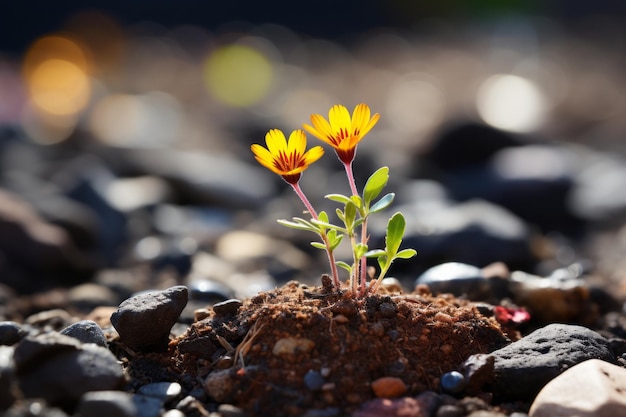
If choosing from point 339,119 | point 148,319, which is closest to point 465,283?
point 339,119

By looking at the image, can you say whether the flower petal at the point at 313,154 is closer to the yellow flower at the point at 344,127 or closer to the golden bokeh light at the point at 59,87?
the yellow flower at the point at 344,127

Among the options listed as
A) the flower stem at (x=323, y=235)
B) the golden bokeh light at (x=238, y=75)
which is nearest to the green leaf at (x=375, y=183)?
the flower stem at (x=323, y=235)

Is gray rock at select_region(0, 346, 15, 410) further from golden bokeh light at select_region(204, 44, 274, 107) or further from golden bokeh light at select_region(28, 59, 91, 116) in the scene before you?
golden bokeh light at select_region(204, 44, 274, 107)

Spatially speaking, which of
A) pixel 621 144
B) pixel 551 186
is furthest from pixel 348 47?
pixel 551 186

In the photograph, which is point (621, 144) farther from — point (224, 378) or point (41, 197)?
point (224, 378)

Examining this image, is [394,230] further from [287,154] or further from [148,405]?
[148,405]

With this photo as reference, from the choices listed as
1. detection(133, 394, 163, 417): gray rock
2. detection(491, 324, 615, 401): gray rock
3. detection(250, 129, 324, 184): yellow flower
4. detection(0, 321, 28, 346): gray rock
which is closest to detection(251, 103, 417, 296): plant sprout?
detection(250, 129, 324, 184): yellow flower
